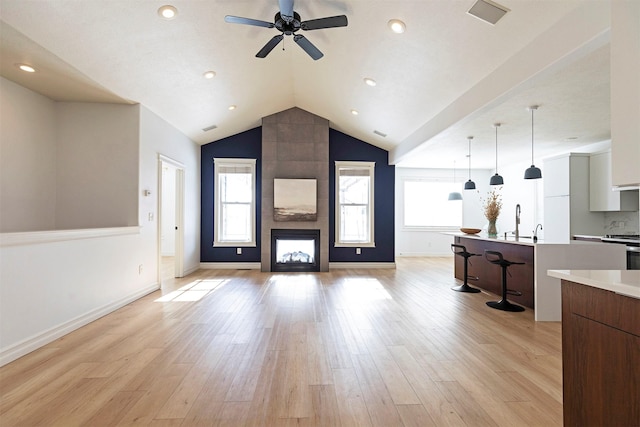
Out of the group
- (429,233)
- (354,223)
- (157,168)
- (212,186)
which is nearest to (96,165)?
(157,168)

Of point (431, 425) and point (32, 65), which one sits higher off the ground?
point (32, 65)

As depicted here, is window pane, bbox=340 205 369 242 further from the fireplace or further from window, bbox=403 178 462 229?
window, bbox=403 178 462 229

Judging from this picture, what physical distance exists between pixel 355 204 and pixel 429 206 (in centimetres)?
341

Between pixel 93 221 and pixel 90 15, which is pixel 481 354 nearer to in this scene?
pixel 90 15

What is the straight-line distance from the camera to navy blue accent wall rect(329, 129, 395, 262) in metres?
7.59

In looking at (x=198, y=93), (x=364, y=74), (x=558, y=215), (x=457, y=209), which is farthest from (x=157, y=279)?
(x=457, y=209)

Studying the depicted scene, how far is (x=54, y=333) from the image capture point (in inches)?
124

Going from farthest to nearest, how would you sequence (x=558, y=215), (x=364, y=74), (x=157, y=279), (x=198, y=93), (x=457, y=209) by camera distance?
(x=457, y=209) < (x=558, y=215) < (x=157, y=279) < (x=198, y=93) < (x=364, y=74)

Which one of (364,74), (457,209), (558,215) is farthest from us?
(457,209)

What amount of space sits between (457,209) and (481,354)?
7.76 meters

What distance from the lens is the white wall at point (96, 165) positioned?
14.7ft

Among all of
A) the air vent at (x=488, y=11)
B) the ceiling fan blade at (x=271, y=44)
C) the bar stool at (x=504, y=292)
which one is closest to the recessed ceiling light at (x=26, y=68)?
the ceiling fan blade at (x=271, y=44)

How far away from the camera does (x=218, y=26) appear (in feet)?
11.8

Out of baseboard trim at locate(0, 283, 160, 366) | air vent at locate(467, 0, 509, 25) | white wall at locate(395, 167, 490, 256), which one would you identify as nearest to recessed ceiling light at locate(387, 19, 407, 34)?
air vent at locate(467, 0, 509, 25)
